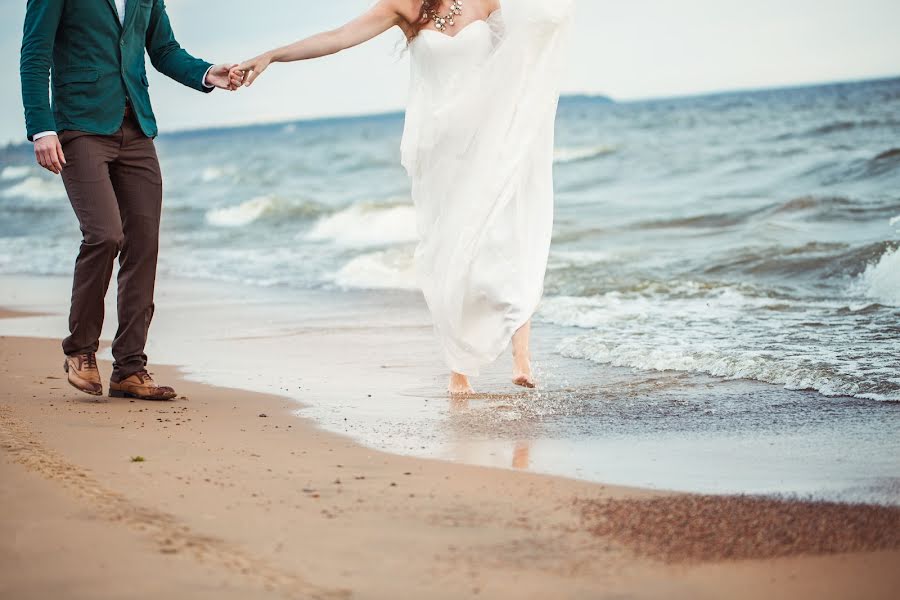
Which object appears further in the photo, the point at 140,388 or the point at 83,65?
the point at 140,388

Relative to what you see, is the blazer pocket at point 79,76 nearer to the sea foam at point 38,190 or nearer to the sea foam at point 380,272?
the sea foam at point 380,272

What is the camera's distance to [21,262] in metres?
14.4

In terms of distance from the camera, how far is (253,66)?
5.24 m

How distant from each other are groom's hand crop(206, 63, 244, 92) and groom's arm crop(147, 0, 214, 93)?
0.09 ft

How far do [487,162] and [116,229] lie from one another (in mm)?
1770

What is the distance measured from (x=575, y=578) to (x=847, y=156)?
59.1 feet

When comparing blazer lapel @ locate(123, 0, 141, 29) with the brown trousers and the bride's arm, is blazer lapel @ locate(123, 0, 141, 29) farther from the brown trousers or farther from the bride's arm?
the bride's arm

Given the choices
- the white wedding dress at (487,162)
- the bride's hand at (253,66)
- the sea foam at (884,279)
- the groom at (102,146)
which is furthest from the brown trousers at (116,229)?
the sea foam at (884,279)

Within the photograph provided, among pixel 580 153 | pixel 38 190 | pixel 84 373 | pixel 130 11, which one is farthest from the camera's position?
pixel 38 190

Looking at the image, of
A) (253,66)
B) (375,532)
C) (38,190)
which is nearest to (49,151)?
(253,66)

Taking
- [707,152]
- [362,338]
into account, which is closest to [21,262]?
[362,338]

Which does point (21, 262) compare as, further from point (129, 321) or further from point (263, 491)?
point (263, 491)

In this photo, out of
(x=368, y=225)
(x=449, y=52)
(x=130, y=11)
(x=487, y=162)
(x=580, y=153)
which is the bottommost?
(x=368, y=225)

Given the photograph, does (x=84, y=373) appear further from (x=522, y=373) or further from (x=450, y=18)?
(x=450, y=18)
